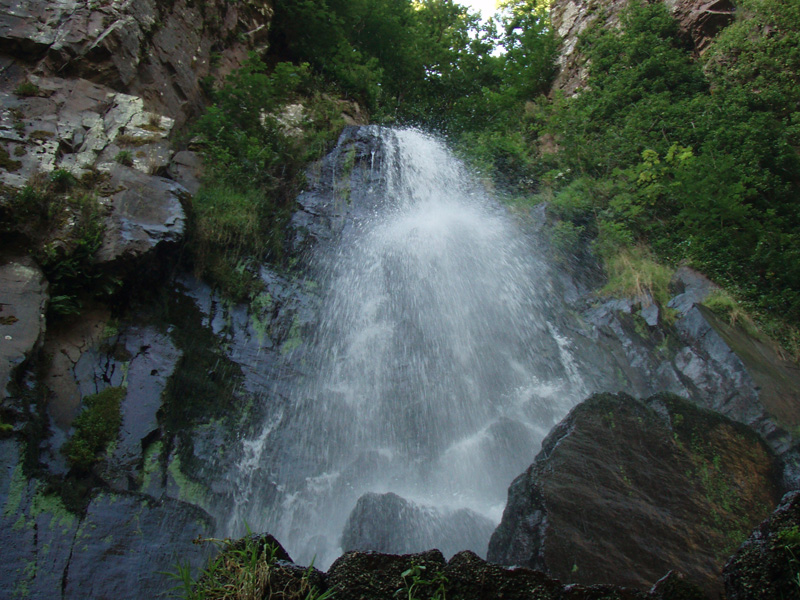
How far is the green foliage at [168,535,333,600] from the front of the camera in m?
2.86

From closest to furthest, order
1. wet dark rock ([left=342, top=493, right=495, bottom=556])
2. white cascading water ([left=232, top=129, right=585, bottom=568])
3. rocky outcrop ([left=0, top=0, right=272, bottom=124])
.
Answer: wet dark rock ([left=342, top=493, right=495, bottom=556]) < white cascading water ([left=232, top=129, right=585, bottom=568]) < rocky outcrop ([left=0, top=0, right=272, bottom=124])

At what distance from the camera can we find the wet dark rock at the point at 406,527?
18.1 ft

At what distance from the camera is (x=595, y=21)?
16.3 m

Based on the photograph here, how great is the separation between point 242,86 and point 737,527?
11079mm

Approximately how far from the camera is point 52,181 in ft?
22.4

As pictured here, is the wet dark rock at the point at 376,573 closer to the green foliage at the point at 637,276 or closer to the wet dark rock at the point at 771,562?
the wet dark rock at the point at 771,562

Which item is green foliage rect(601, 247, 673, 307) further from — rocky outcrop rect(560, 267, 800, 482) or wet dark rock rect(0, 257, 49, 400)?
wet dark rock rect(0, 257, 49, 400)

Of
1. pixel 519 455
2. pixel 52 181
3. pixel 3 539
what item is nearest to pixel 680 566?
pixel 519 455

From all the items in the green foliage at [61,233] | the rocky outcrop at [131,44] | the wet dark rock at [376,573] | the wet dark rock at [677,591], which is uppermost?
the rocky outcrop at [131,44]

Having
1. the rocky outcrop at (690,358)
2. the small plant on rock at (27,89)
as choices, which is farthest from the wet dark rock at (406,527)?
the small plant on rock at (27,89)

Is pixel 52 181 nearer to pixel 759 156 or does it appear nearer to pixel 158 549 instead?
pixel 158 549

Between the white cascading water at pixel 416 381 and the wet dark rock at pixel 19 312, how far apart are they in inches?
109

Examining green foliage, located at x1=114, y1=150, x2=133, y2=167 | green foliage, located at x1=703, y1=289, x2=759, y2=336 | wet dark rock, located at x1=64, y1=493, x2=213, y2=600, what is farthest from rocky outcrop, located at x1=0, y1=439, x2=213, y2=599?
green foliage, located at x1=703, y1=289, x2=759, y2=336

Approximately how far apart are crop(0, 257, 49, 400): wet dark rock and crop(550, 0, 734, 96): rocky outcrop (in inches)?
564
